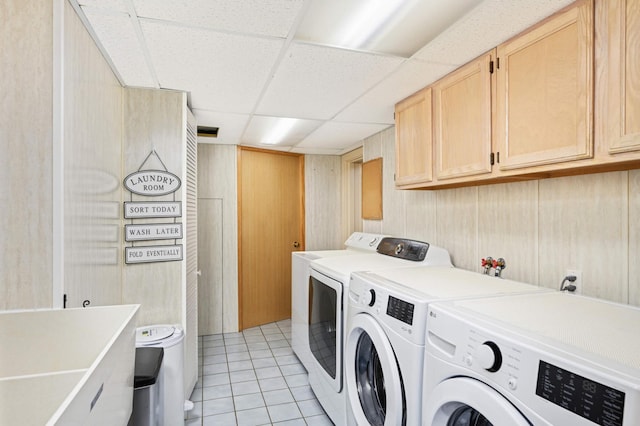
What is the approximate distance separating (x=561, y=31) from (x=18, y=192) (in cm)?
197

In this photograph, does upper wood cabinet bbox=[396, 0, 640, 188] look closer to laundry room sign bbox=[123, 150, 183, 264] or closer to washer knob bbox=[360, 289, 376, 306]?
washer knob bbox=[360, 289, 376, 306]

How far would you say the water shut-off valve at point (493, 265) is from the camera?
187cm

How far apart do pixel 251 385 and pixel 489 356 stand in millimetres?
2279

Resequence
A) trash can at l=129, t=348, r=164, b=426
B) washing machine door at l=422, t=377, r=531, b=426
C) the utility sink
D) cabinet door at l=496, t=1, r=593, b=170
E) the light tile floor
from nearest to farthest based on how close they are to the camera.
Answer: the utility sink, washing machine door at l=422, t=377, r=531, b=426, cabinet door at l=496, t=1, r=593, b=170, trash can at l=129, t=348, r=164, b=426, the light tile floor

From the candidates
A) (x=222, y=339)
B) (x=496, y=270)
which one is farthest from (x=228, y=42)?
(x=222, y=339)

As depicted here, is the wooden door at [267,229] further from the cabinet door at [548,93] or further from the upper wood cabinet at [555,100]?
the cabinet door at [548,93]

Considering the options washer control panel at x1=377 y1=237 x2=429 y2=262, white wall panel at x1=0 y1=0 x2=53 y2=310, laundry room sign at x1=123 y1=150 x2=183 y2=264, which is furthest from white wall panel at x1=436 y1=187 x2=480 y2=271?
white wall panel at x1=0 y1=0 x2=53 y2=310

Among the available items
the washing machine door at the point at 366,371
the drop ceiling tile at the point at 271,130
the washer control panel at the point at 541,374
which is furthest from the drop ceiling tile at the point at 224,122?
the washer control panel at the point at 541,374

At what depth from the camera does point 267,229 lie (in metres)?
4.20

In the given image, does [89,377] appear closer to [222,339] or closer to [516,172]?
[516,172]

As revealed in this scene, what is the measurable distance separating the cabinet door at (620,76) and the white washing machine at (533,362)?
1.95ft

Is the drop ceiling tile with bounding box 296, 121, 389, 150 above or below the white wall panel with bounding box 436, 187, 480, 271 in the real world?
above

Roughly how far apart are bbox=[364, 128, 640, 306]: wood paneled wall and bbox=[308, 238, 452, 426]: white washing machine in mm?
215

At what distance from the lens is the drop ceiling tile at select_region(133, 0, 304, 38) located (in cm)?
127
